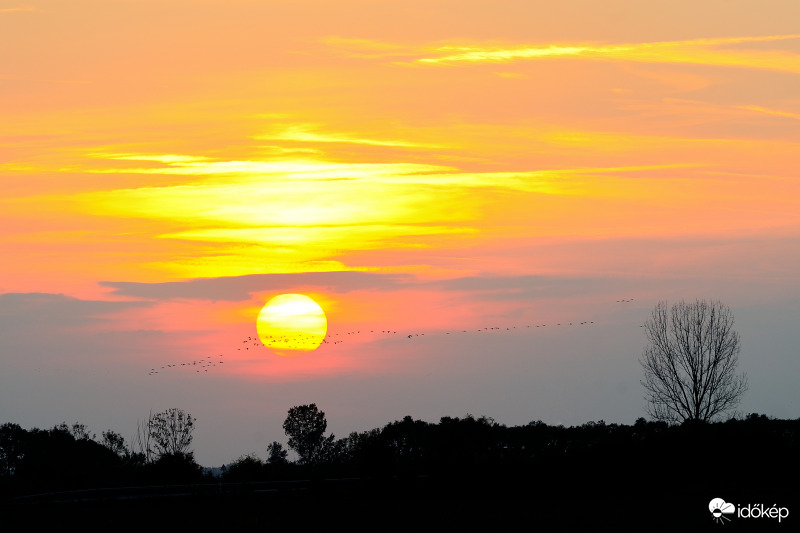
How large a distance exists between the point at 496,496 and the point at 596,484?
23.1 feet

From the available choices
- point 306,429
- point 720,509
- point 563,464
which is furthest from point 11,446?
point 720,509

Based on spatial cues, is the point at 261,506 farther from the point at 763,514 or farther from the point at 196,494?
the point at 763,514

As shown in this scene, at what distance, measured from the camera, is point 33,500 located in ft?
202

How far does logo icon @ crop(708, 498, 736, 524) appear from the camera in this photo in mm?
44188

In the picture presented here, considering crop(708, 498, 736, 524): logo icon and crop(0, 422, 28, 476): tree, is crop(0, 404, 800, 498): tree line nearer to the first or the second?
crop(708, 498, 736, 524): logo icon

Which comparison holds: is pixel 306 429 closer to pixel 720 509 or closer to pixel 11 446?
pixel 11 446

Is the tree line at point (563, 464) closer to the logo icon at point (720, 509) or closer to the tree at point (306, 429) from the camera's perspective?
the logo icon at point (720, 509)

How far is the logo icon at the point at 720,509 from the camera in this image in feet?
145

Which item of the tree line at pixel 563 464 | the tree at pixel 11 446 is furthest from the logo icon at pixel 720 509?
the tree at pixel 11 446

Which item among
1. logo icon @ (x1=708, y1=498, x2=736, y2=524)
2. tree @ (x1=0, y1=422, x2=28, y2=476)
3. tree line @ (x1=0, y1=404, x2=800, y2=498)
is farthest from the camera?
tree @ (x1=0, y1=422, x2=28, y2=476)

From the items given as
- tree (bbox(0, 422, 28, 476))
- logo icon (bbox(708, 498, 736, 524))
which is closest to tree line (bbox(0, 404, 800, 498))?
logo icon (bbox(708, 498, 736, 524))

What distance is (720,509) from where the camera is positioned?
46.0 metres

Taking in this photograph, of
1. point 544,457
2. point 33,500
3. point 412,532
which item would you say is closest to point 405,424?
point 544,457

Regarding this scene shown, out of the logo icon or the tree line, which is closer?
the logo icon
